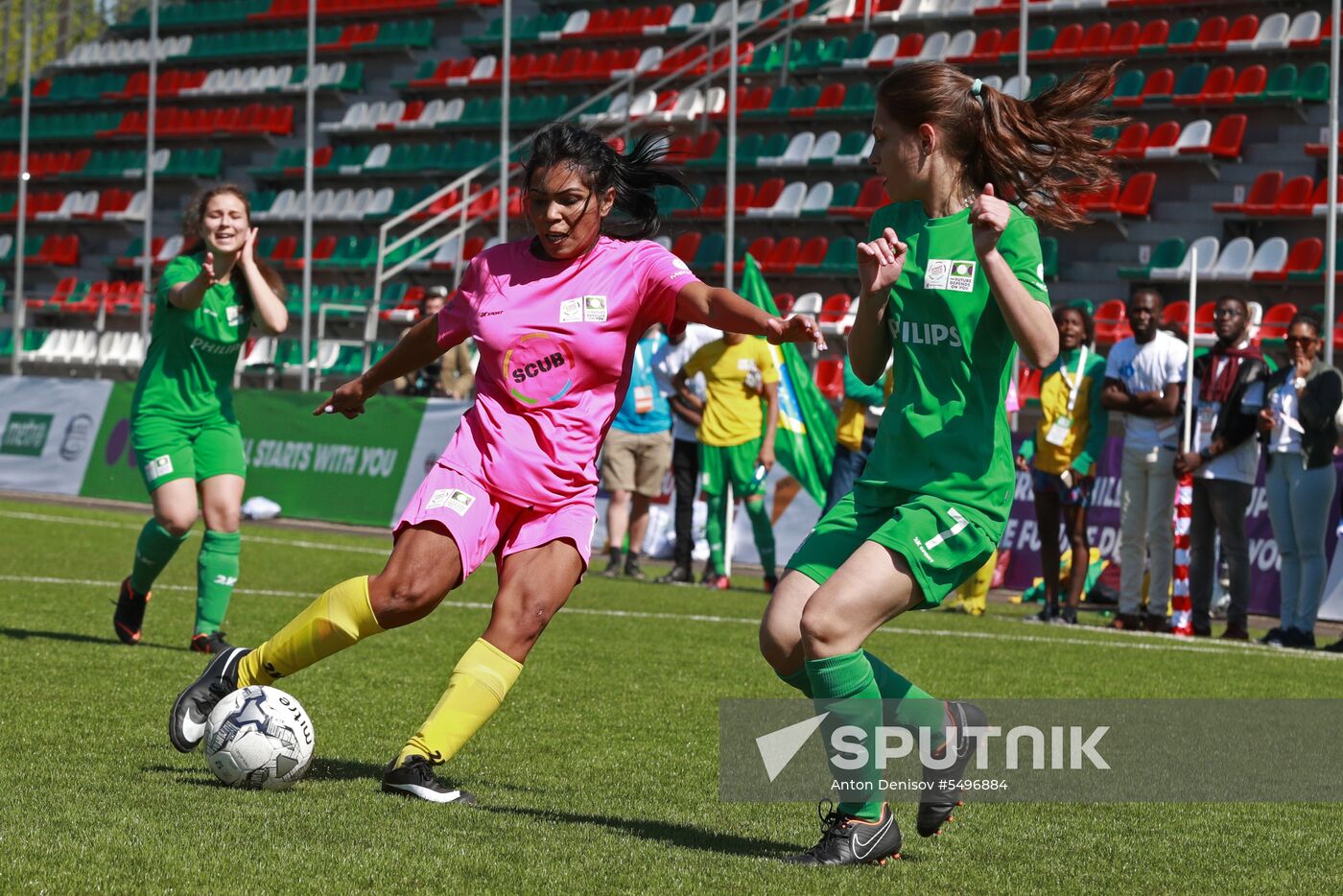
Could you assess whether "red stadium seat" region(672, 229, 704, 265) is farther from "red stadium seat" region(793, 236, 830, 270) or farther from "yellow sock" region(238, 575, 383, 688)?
"yellow sock" region(238, 575, 383, 688)

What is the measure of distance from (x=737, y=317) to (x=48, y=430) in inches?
713

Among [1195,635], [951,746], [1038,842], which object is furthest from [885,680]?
[1195,635]

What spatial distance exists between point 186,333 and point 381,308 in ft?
67.3

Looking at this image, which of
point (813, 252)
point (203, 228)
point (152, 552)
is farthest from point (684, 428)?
point (813, 252)

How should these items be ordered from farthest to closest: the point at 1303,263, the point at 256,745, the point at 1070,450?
the point at 1303,263
the point at 1070,450
the point at 256,745

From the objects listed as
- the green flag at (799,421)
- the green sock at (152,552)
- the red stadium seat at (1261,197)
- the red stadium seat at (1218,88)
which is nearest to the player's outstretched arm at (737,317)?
the green sock at (152,552)

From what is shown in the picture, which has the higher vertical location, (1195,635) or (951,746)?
(951,746)

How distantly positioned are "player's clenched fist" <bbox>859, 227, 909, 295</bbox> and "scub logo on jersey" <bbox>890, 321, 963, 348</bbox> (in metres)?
0.14

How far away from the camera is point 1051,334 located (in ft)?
13.5

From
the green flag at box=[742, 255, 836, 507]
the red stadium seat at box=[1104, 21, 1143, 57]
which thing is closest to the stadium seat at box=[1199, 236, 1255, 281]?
the red stadium seat at box=[1104, 21, 1143, 57]

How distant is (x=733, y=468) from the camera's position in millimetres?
13617

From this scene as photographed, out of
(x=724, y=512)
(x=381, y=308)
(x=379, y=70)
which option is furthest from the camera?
(x=379, y=70)

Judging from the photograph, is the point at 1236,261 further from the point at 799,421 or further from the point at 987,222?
the point at 987,222

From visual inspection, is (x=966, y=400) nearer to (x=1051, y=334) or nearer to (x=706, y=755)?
(x=1051, y=334)
